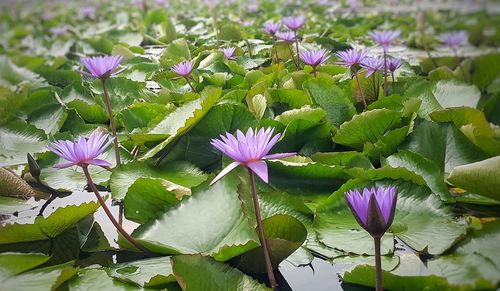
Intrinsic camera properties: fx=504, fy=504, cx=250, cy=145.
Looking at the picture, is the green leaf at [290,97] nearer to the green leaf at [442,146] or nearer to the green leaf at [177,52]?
the green leaf at [442,146]

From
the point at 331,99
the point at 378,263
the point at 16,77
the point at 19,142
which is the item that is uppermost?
the point at 378,263

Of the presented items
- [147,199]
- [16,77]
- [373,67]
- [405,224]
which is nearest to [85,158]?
[147,199]

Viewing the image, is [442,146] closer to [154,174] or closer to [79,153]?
[154,174]

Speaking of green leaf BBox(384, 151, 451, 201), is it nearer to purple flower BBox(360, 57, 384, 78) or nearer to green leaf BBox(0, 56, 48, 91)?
purple flower BBox(360, 57, 384, 78)

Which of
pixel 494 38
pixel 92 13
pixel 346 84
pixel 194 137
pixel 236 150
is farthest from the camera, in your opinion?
pixel 92 13

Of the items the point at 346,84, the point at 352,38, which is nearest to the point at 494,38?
the point at 352,38

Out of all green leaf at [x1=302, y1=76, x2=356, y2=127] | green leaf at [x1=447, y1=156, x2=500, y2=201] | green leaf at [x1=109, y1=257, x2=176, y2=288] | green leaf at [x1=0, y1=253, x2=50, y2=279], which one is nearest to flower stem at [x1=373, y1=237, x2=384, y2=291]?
green leaf at [x1=109, y1=257, x2=176, y2=288]

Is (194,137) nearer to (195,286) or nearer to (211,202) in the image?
(211,202)
